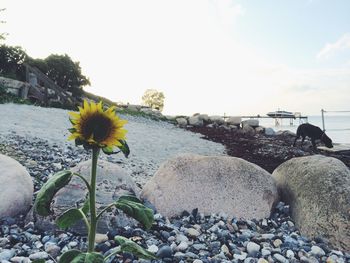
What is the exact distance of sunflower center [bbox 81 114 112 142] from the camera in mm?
1429

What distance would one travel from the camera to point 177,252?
330 cm

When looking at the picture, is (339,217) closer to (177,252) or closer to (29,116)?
(177,252)

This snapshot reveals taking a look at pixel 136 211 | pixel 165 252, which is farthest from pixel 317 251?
pixel 136 211

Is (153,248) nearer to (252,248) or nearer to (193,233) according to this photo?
(193,233)

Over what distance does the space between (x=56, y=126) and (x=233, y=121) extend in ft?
49.6

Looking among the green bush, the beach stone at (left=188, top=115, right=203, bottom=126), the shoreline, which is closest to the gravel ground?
the shoreline

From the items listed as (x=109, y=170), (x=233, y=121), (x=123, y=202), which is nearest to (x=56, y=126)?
(x=109, y=170)

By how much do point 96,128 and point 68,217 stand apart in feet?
1.49

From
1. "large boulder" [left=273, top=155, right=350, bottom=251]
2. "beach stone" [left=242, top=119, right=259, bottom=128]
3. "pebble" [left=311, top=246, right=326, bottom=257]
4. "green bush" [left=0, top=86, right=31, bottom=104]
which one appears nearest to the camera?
"pebble" [left=311, top=246, right=326, bottom=257]

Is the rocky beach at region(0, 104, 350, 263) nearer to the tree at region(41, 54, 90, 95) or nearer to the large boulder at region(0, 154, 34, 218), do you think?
the large boulder at region(0, 154, 34, 218)

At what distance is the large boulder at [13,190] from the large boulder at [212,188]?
1.42 m

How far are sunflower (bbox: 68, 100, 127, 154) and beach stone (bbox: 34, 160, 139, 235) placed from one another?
7.58 ft

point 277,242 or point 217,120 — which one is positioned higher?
point 217,120

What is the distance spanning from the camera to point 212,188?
462 centimetres
